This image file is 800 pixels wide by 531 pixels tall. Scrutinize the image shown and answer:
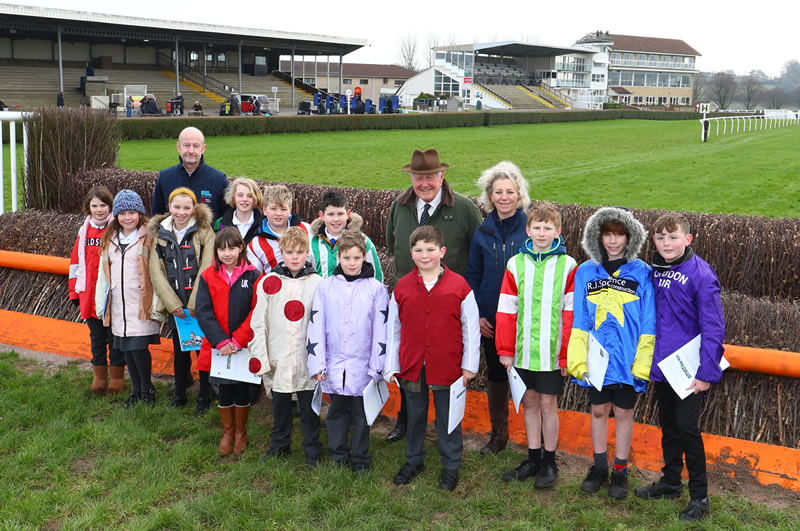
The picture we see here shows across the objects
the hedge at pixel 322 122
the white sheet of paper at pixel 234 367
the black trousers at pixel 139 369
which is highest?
the hedge at pixel 322 122

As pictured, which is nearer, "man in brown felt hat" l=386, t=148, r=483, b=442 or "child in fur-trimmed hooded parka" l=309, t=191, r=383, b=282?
"man in brown felt hat" l=386, t=148, r=483, b=442

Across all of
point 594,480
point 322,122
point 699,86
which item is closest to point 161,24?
point 322,122

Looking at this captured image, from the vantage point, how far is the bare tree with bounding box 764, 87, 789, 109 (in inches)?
4338

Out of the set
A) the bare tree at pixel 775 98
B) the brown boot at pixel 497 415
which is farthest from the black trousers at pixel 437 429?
the bare tree at pixel 775 98

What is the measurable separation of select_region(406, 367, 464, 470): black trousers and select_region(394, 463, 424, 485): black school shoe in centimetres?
2

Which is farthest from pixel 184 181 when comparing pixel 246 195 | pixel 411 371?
pixel 411 371

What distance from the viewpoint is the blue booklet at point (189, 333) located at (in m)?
4.60

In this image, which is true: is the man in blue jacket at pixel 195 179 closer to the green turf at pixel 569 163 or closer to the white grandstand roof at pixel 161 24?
the green turf at pixel 569 163

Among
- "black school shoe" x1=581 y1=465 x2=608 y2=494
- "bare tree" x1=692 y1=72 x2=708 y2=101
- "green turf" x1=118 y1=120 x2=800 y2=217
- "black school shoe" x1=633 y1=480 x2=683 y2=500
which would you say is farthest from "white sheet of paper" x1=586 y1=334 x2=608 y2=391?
"bare tree" x1=692 y1=72 x2=708 y2=101

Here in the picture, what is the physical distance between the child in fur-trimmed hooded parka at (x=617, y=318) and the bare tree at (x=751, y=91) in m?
121

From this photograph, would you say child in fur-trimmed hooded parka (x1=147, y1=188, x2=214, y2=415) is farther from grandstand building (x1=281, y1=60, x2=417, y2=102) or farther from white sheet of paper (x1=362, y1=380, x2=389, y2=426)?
grandstand building (x1=281, y1=60, x2=417, y2=102)

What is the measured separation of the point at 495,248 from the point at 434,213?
435 millimetres

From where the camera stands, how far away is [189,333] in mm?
4617

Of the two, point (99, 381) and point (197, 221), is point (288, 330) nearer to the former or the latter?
Result: point (197, 221)
